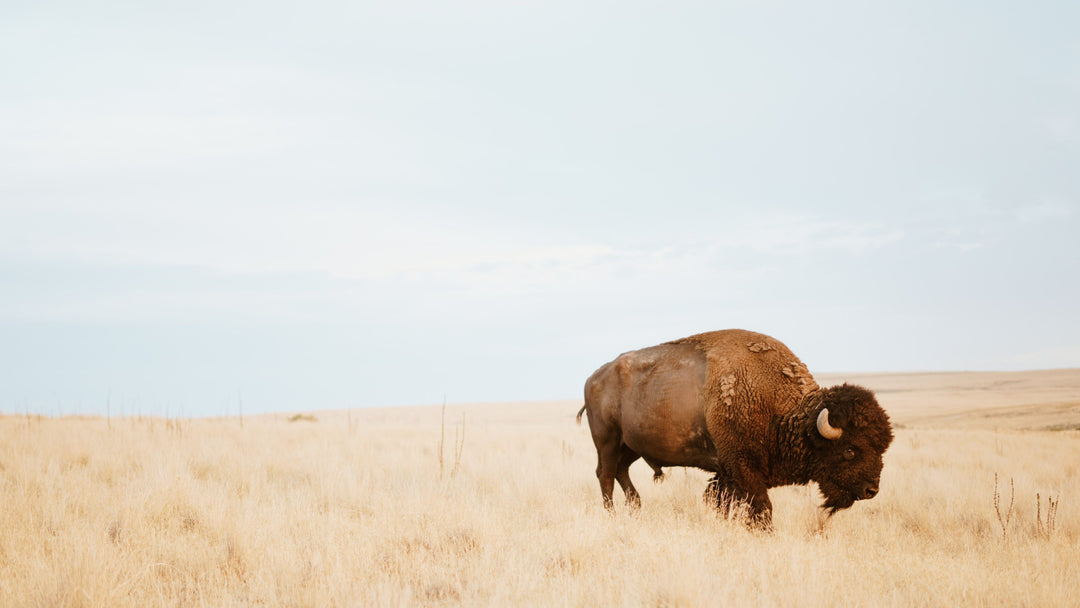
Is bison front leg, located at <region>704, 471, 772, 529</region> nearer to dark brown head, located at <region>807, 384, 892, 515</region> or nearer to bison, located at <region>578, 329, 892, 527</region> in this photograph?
bison, located at <region>578, 329, 892, 527</region>

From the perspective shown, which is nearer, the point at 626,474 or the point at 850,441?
the point at 850,441

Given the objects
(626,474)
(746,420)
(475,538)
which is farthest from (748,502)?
(475,538)

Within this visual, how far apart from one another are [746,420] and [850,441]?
1041 millimetres

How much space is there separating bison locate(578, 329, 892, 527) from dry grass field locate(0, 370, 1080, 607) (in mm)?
570

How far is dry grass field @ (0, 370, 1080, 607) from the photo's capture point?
490 centimetres

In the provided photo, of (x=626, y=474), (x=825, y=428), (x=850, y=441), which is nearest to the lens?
(x=825, y=428)

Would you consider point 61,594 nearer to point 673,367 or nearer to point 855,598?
point 855,598

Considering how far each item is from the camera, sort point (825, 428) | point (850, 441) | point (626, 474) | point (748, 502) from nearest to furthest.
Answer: point (825, 428) < point (850, 441) < point (748, 502) < point (626, 474)

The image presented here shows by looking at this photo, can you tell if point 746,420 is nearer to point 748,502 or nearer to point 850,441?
point 748,502

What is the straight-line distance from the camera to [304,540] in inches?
244

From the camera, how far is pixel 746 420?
750 cm

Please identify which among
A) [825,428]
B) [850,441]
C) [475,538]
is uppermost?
[825,428]

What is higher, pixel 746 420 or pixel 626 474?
pixel 746 420

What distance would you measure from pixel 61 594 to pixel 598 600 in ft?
12.0
